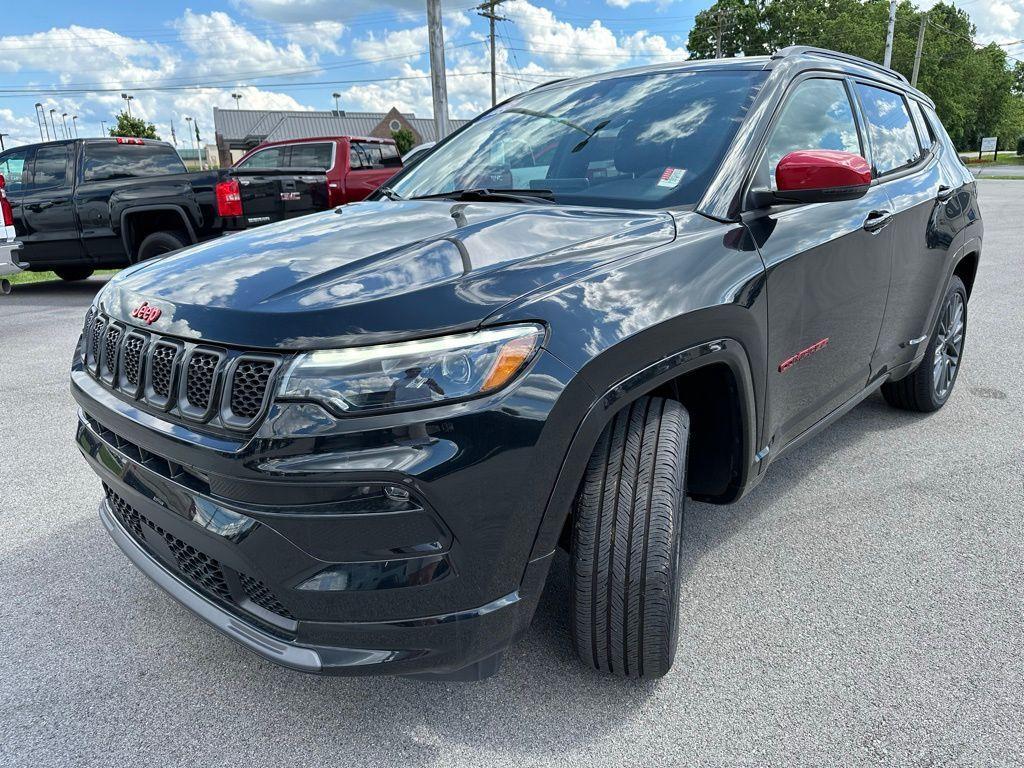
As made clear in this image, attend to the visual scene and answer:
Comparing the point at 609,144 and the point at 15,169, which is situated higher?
the point at 609,144

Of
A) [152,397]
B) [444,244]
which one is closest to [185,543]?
[152,397]

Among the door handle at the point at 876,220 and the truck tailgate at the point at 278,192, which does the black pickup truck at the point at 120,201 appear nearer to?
the truck tailgate at the point at 278,192

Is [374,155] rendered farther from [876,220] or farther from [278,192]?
[876,220]

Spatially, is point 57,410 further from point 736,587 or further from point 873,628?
point 873,628

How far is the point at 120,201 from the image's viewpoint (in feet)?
28.2

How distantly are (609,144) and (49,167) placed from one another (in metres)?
9.05

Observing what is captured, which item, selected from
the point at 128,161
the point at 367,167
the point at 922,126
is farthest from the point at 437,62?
the point at 922,126

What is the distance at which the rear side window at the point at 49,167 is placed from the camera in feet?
30.3

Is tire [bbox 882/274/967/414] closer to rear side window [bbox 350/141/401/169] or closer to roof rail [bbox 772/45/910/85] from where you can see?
roof rail [bbox 772/45/910/85]

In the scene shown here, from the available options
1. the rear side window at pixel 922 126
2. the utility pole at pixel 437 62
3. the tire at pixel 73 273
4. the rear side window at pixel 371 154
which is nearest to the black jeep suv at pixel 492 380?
the rear side window at pixel 922 126

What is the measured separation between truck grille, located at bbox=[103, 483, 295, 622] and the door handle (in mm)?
2527

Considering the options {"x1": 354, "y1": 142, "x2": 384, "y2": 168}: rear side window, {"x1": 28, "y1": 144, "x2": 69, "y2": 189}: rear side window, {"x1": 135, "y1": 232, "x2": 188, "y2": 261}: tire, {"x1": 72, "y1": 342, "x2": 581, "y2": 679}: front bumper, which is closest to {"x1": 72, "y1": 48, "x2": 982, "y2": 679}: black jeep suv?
{"x1": 72, "y1": 342, "x2": 581, "y2": 679}: front bumper

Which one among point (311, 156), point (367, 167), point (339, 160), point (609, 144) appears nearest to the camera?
point (609, 144)

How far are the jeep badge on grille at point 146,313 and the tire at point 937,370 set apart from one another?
3.49 meters
